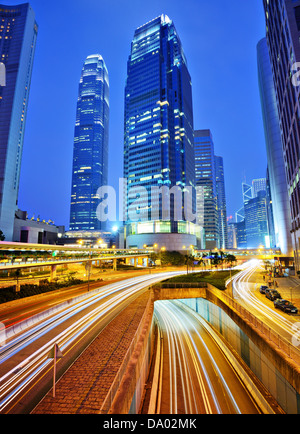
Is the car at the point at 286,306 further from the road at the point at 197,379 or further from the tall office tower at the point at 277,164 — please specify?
the tall office tower at the point at 277,164

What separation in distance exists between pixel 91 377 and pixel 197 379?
37.4 feet

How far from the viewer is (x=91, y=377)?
11812 millimetres

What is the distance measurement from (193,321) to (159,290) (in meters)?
7.79

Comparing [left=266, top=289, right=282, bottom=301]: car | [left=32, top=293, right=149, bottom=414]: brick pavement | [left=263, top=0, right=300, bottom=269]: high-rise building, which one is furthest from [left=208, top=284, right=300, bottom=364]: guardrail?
[left=263, top=0, right=300, bottom=269]: high-rise building

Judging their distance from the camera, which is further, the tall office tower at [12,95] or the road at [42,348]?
the tall office tower at [12,95]

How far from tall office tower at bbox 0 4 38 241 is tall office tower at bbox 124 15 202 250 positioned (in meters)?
60.6

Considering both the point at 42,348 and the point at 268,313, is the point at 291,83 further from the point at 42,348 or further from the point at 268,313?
the point at 42,348

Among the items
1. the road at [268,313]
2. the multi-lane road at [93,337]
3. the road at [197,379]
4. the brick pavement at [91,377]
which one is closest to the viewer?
the brick pavement at [91,377]

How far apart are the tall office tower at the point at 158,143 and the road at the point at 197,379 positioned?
83.1 meters

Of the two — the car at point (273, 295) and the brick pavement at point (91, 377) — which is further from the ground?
the car at point (273, 295)

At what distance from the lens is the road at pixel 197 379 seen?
49.2ft

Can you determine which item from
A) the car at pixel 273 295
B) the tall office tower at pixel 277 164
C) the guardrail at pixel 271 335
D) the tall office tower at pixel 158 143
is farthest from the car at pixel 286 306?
the tall office tower at pixel 277 164

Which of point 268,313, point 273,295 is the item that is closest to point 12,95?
point 273,295
